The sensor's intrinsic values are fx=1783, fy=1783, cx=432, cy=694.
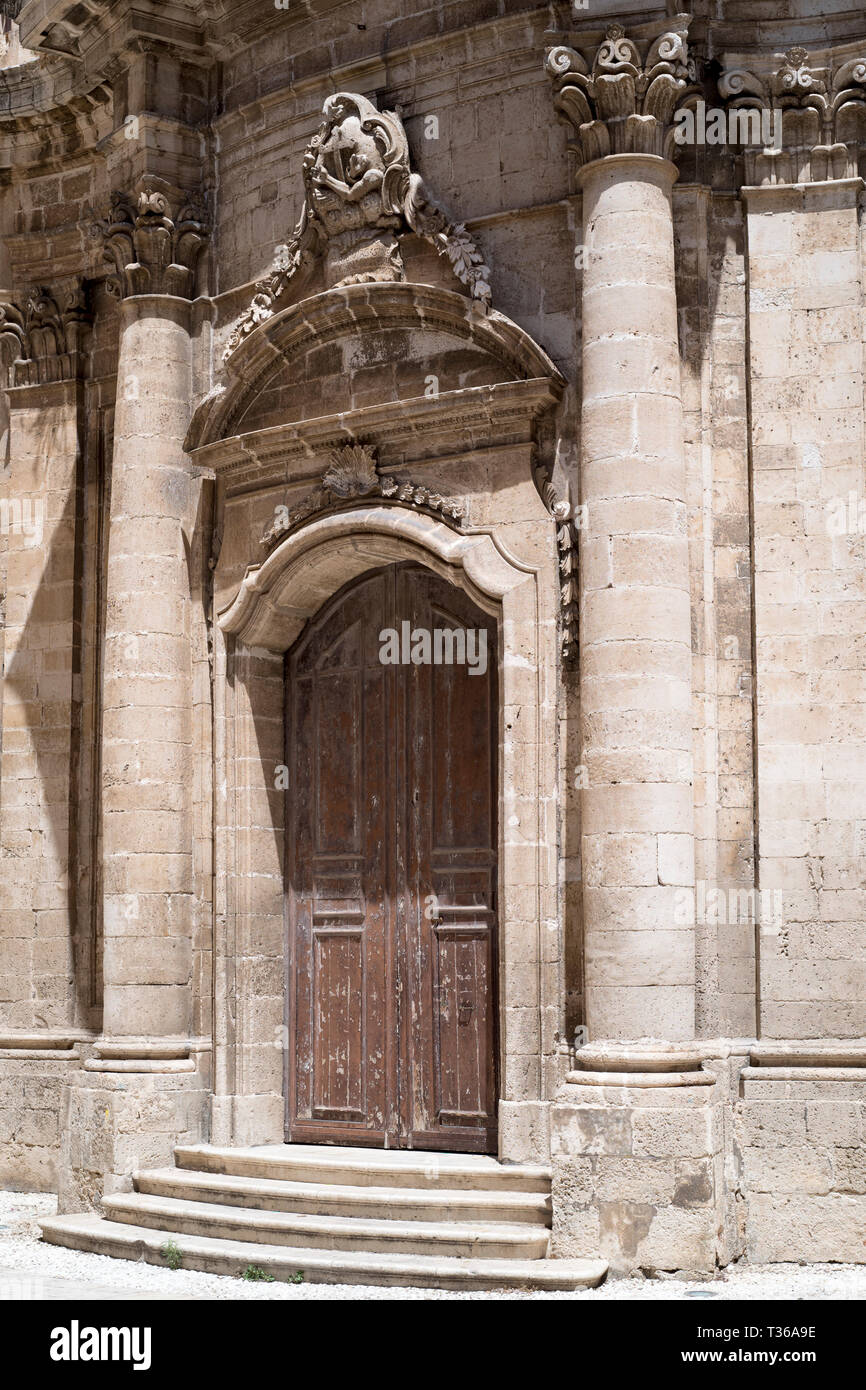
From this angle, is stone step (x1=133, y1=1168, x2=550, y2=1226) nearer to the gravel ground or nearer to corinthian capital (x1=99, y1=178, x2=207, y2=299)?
the gravel ground

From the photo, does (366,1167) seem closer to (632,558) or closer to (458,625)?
(458,625)

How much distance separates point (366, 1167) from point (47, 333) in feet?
21.0

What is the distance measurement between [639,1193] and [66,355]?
722cm

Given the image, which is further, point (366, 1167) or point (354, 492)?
point (354, 492)

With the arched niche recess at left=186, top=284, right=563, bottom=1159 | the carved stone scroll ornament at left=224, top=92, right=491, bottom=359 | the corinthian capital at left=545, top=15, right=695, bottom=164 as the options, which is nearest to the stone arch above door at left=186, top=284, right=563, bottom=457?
the arched niche recess at left=186, top=284, right=563, bottom=1159

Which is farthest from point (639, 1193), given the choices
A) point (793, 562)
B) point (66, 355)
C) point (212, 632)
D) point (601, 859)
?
point (66, 355)

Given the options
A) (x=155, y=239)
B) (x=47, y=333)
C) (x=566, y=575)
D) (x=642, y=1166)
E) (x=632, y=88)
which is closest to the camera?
(x=642, y=1166)

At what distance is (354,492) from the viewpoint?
10.5m

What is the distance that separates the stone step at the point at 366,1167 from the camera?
927 centimetres

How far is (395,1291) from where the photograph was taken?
8562 mm

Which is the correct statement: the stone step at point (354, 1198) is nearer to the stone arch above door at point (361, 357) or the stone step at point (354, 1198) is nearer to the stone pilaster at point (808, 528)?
the stone pilaster at point (808, 528)

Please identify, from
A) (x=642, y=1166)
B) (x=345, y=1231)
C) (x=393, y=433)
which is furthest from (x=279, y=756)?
(x=642, y=1166)

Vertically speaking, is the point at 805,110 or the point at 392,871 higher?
the point at 805,110

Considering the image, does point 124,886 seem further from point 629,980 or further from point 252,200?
point 252,200
